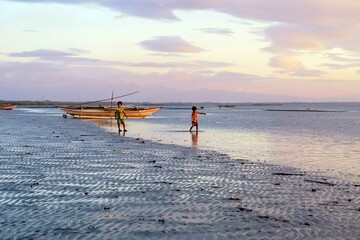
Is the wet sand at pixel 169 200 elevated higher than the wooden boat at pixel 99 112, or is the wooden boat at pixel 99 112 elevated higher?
the wooden boat at pixel 99 112

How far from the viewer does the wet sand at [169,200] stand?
780 centimetres

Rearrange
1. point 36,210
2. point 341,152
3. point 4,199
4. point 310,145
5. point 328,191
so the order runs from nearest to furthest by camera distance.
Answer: point 36,210 → point 4,199 → point 328,191 → point 341,152 → point 310,145

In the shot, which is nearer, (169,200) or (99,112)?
(169,200)

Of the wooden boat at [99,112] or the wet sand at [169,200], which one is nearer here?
the wet sand at [169,200]

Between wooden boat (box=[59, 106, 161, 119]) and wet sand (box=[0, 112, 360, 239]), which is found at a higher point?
wooden boat (box=[59, 106, 161, 119])

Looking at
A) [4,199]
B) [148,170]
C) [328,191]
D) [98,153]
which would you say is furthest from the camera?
[98,153]

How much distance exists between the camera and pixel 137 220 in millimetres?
8383

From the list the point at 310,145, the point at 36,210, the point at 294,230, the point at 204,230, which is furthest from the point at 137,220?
the point at 310,145

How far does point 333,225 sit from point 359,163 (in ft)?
32.4

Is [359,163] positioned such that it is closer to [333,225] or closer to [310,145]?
[310,145]

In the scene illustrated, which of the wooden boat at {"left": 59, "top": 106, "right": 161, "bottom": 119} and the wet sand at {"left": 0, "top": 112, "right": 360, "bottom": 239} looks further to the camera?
the wooden boat at {"left": 59, "top": 106, "right": 161, "bottom": 119}

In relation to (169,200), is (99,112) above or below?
above

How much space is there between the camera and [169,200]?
10078 mm

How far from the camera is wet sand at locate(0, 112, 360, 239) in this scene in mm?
7797
